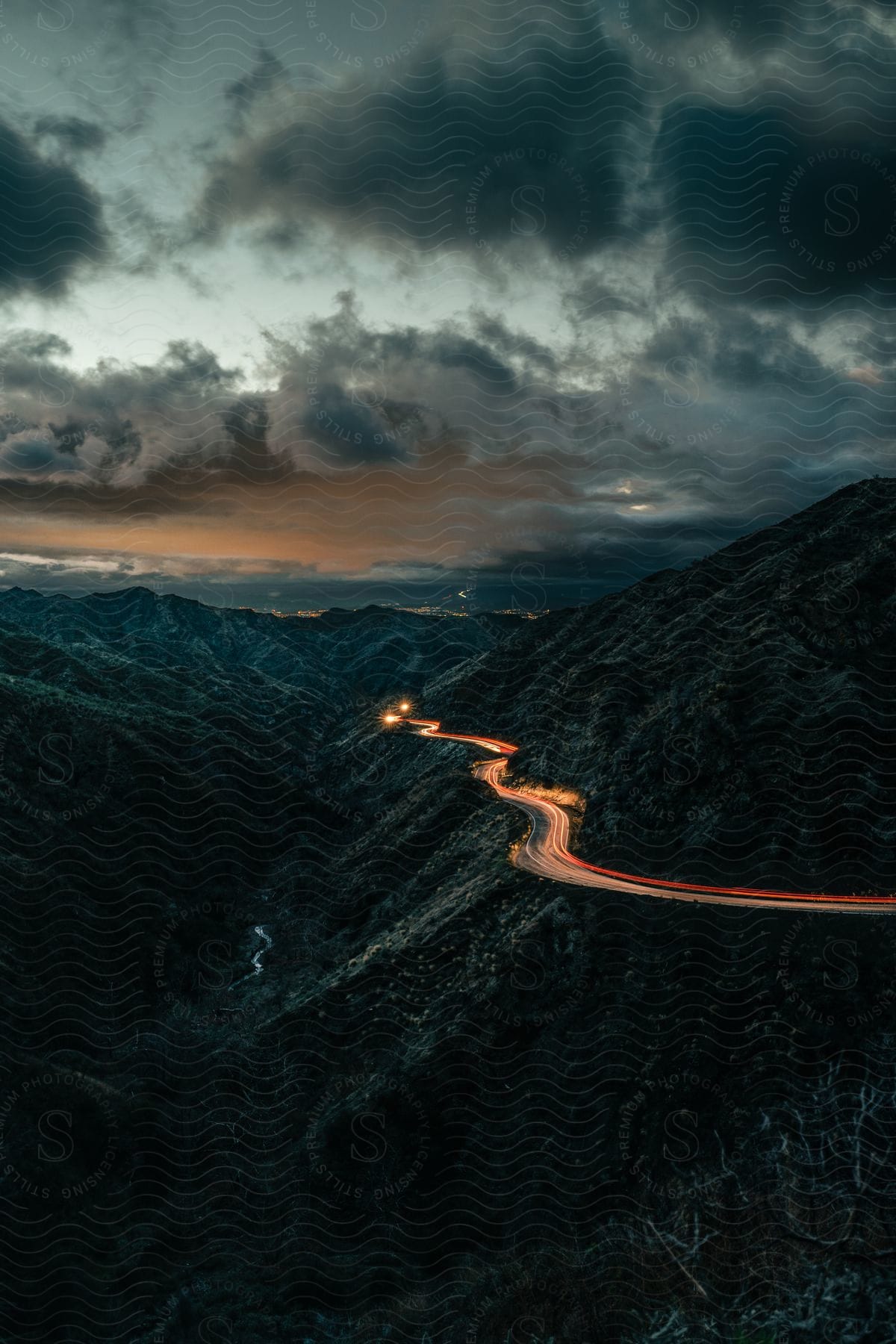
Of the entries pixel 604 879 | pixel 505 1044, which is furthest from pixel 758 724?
pixel 505 1044

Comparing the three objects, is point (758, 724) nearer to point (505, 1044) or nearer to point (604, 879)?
point (604, 879)

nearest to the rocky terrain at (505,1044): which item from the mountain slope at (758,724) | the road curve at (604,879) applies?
the mountain slope at (758,724)

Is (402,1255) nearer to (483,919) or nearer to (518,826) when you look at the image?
(483,919)

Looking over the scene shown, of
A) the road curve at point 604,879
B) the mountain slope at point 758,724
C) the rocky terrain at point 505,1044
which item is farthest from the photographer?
the mountain slope at point 758,724

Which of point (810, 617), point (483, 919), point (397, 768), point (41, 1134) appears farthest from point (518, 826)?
point (397, 768)

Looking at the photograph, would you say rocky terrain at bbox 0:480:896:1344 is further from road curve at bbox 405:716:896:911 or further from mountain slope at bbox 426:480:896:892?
road curve at bbox 405:716:896:911

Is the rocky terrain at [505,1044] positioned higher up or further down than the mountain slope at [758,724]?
further down

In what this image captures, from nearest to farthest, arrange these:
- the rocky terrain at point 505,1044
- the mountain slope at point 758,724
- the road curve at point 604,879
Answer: the rocky terrain at point 505,1044 < the road curve at point 604,879 < the mountain slope at point 758,724

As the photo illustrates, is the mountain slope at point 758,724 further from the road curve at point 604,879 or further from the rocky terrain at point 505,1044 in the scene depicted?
the road curve at point 604,879
